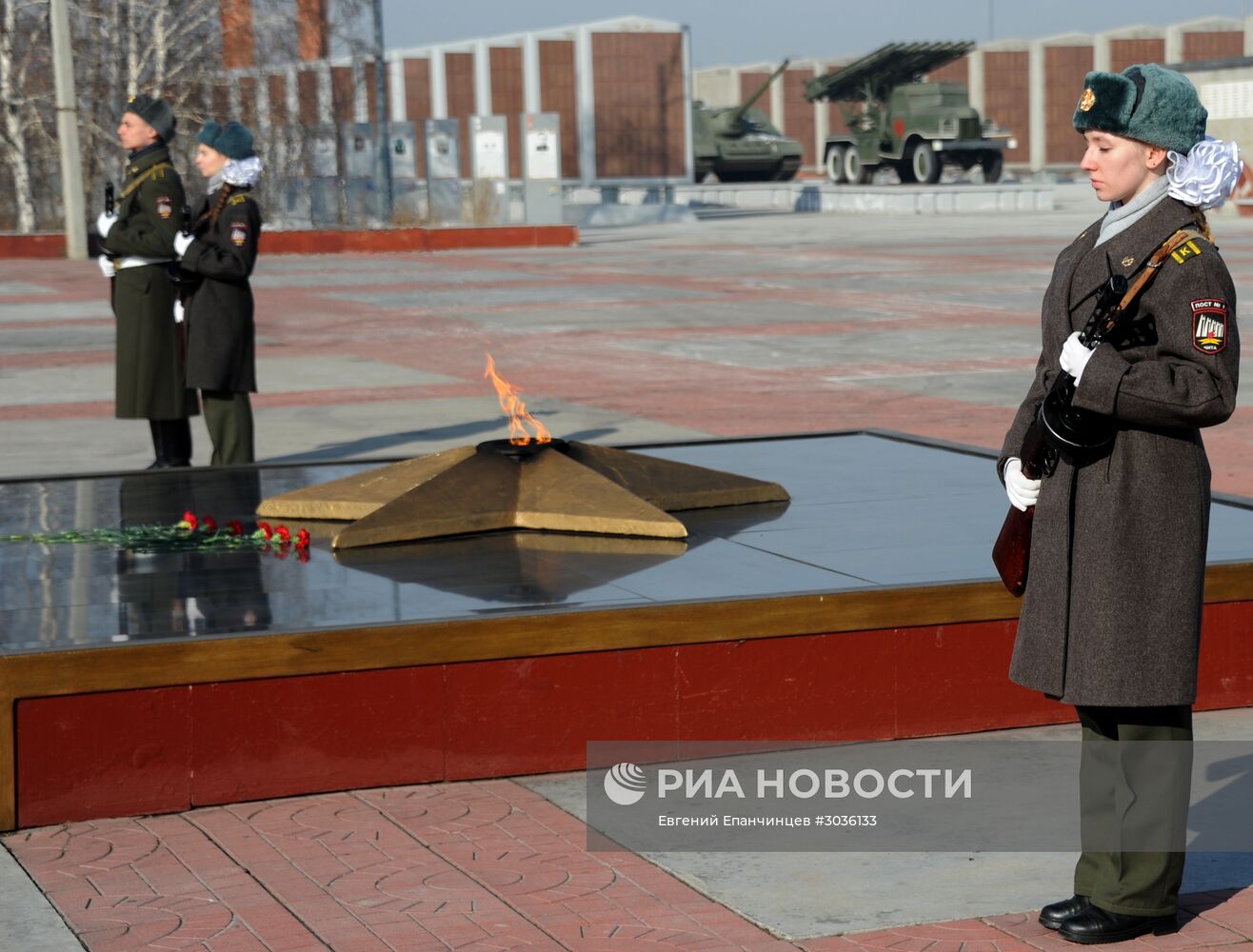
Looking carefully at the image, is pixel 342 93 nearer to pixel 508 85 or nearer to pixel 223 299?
pixel 508 85

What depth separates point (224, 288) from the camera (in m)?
8.51

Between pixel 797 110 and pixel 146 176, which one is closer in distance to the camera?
pixel 146 176

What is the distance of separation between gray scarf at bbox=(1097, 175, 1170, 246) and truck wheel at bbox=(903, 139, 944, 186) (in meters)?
43.7

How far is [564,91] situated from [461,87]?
5.89 m

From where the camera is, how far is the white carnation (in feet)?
11.6

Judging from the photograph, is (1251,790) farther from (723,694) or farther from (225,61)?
(225,61)

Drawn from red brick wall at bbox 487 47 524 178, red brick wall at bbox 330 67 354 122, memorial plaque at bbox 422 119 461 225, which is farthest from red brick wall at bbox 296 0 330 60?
red brick wall at bbox 487 47 524 178

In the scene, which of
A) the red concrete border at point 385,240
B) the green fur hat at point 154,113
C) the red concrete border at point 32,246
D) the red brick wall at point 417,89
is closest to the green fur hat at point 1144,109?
the green fur hat at point 154,113

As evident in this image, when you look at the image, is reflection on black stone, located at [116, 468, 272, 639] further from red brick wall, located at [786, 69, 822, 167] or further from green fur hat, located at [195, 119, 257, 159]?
red brick wall, located at [786, 69, 822, 167]

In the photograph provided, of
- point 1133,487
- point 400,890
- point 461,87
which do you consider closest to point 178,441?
point 400,890

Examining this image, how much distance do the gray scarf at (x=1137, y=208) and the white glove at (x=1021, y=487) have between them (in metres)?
0.46

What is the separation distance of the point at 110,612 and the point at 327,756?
0.83 metres

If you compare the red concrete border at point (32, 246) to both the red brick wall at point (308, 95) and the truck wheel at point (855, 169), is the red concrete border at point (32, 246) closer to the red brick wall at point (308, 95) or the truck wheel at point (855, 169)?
the red brick wall at point (308, 95)

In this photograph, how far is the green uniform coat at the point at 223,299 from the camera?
8.28 m
